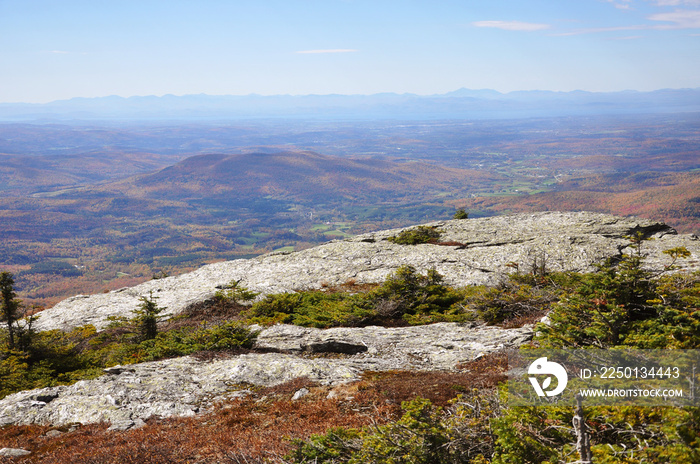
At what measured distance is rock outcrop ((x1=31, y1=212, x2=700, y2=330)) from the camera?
23.7 metres

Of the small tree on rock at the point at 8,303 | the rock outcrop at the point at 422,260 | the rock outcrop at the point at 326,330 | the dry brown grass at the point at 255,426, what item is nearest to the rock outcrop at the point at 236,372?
the rock outcrop at the point at 326,330

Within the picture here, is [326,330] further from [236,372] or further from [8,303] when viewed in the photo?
[8,303]

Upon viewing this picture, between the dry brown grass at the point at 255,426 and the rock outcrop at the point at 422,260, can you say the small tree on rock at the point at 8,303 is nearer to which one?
the rock outcrop at the point at 422,260

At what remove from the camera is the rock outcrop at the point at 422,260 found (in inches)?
933

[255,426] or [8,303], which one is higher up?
[8,303]

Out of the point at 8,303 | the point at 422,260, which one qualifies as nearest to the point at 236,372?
the point at 8,303

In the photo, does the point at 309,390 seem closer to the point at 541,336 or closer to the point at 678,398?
the point at 541,336

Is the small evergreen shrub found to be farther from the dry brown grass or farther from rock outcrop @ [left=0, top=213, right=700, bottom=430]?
the dry brown grass

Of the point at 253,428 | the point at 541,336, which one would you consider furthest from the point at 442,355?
the point at 253,428

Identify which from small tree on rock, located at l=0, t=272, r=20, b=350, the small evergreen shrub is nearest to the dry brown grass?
small tree on rock, located at l=0, t=272, r=20, b=350

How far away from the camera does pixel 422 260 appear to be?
27.1 metres

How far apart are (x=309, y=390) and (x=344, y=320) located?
6271mm

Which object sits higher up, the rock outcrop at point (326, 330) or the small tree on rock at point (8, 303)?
the small tree on rock at point (8, 303)

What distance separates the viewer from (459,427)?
608 cm
